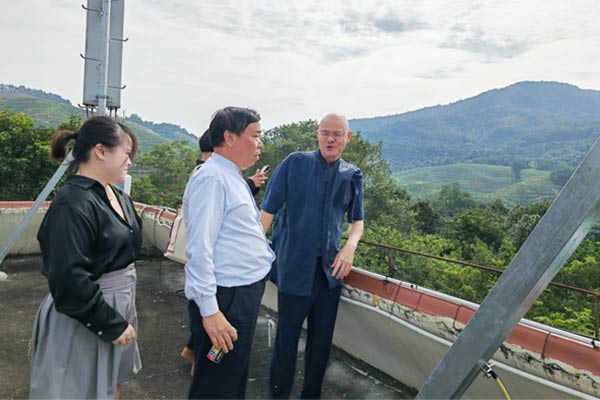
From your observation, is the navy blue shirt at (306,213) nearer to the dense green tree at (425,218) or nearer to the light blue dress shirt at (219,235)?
the light blue dress shirt at (219,235)

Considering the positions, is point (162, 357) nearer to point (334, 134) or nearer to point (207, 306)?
point (207, 306)

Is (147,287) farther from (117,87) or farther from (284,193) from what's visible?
(284,193)

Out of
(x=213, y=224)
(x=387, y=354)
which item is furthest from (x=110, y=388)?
(x=387, y=354)

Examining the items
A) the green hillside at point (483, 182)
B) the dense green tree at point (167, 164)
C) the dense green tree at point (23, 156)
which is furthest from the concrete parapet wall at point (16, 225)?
the green hillside at point (483, 182)

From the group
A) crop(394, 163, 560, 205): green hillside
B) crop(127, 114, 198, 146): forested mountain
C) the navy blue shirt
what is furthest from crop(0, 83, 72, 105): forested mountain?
the navy blue shirt

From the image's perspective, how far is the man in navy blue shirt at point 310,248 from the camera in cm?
221

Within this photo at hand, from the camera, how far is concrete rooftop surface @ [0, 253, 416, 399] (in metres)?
2.42

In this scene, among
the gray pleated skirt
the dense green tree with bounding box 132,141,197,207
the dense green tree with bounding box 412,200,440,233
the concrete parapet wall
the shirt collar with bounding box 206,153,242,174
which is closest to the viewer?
the gray pleated skirt

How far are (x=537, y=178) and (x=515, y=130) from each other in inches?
3555

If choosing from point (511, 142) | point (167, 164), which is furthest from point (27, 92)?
point (511, 142)

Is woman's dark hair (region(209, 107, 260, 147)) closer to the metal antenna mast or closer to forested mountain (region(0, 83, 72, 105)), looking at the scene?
the metal antenna mast

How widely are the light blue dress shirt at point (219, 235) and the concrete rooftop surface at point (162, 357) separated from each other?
1.10m

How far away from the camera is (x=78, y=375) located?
149cm

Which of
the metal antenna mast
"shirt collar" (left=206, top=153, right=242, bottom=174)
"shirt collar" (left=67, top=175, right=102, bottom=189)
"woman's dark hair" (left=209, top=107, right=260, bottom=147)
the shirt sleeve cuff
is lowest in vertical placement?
the shirt sleeve cuff
